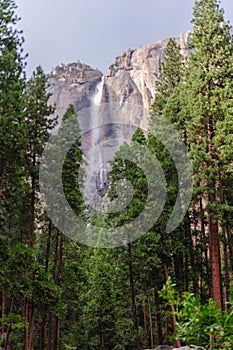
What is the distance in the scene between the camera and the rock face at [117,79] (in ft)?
222

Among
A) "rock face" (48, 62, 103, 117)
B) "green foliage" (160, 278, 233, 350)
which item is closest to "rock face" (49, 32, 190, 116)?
"rock face" (48, 62, 103, 117)

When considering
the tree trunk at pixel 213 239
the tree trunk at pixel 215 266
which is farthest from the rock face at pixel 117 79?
the tree trunk at pixel 215 266

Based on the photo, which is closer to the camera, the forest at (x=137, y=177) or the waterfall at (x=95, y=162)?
the forest at (x=137, y=177)

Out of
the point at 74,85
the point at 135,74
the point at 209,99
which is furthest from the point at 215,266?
the point at 74,85

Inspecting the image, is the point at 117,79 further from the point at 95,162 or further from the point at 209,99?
the point at 209,99

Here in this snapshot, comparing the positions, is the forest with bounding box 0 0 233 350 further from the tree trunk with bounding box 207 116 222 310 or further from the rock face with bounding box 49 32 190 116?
the rock face with bounding box 49 32 190 116

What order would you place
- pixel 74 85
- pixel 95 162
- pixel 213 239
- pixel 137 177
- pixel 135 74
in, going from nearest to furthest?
1. pixel 213 239
2. pixel 137 177
3. pixel 95 162
4. pixel 135 74
5. pixel 74 85

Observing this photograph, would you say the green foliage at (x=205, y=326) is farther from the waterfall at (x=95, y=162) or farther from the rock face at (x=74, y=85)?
the rock face at (x=74, y=85)

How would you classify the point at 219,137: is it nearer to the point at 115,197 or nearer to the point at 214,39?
the point at 214,39

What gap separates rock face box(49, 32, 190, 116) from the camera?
67688 millimetres

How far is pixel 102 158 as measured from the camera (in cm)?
6238

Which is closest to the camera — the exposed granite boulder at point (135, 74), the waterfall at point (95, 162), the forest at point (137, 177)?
the forest at point (137, 177)

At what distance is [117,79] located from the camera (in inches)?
2781

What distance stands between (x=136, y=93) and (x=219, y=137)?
5704 centimetres
